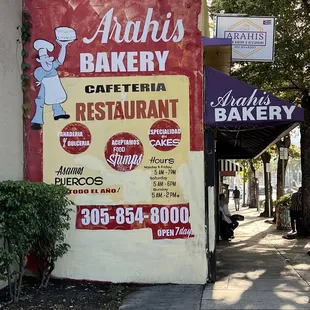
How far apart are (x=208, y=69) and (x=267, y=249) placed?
6103 mm

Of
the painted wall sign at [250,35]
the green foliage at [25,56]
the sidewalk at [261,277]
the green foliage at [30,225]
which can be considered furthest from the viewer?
the painted wall sign at [250,35]

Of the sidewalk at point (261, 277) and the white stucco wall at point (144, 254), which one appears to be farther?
the white stucco wall at point (144, 254)

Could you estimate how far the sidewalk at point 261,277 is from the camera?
6.86 metres

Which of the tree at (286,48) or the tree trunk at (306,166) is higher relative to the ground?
the tree at (286,48)

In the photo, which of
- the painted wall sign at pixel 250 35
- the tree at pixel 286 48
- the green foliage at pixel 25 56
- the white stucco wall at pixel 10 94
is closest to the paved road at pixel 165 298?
the white stucco wall at pixel 10 94

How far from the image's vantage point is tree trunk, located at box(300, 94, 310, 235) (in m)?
14.9

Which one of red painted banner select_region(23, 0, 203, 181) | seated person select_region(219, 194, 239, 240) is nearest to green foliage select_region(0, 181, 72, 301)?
red painted banner select_region(23, 0, 203, 181)

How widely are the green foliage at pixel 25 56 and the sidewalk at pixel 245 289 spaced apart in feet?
11.4

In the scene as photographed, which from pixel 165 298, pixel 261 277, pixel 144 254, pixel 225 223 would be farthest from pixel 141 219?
pixel 225 223

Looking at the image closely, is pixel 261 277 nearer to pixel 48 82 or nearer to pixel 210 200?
pixel 210 200

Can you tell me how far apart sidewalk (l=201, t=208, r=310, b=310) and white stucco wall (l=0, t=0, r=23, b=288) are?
3476mm

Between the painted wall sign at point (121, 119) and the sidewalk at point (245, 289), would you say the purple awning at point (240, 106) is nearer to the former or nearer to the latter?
the painted wall sign at point (121, 119)

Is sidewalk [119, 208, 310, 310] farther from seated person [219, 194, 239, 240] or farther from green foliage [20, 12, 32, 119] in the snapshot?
green foliage [20, 12, 32, 119]

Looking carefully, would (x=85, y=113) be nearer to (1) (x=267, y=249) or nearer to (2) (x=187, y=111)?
(2) (x=187, y=111)
